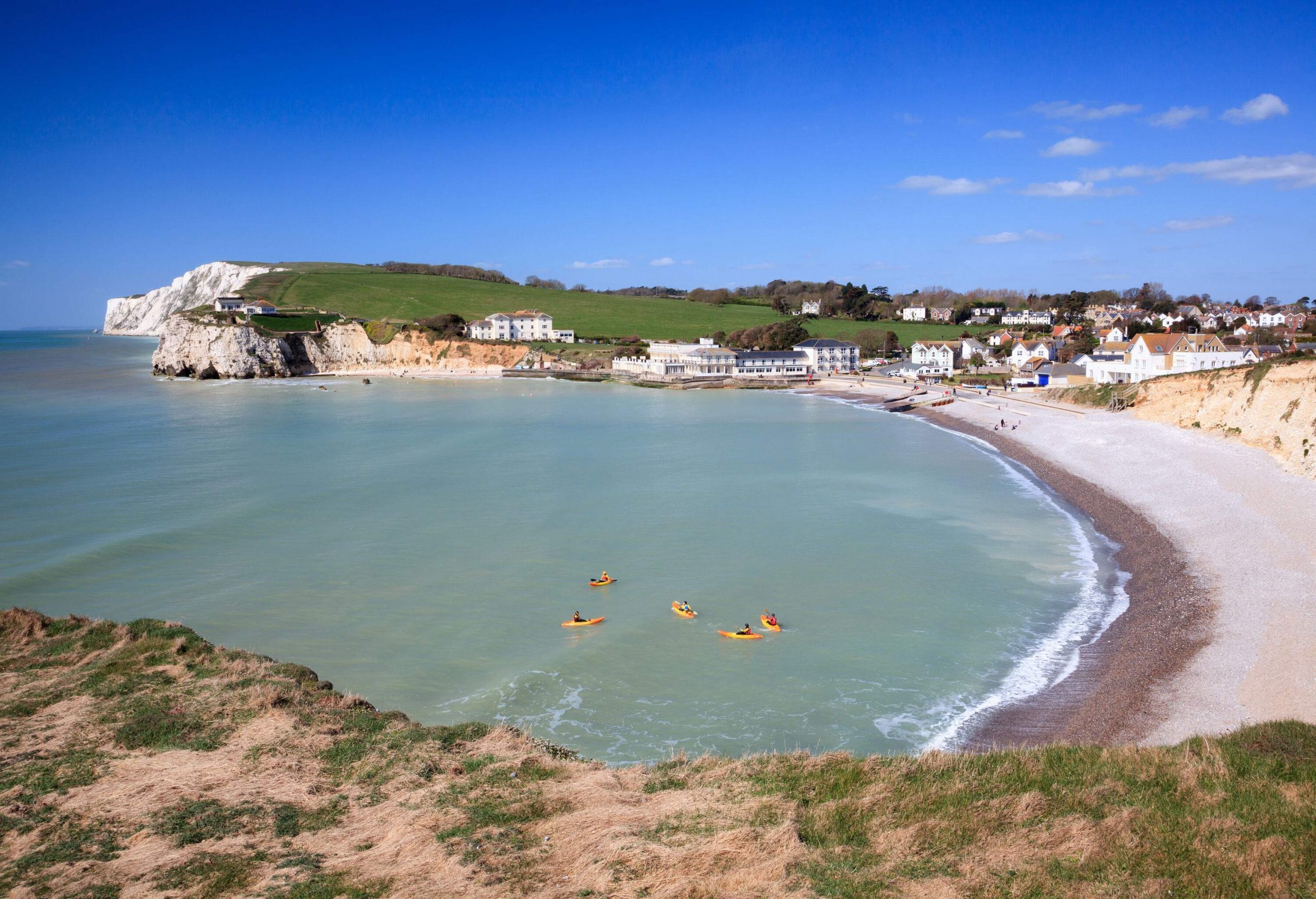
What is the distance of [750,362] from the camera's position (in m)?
78.0

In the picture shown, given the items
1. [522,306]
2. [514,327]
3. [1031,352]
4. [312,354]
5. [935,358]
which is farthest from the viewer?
[522,306]

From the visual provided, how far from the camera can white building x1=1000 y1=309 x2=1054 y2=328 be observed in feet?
368

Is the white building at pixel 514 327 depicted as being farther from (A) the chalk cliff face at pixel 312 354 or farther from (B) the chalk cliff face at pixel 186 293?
(B) the chalk cliff face at pixel 186 293

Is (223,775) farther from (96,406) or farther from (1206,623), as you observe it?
(96,406)

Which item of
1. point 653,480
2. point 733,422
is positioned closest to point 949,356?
point 733,422

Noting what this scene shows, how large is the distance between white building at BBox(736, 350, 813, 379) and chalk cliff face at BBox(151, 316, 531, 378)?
27119 millimetres

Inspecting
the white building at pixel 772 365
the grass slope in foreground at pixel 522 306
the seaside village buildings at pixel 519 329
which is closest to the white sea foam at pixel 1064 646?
the white building at pixel 772 365

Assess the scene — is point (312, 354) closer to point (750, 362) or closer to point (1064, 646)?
point (750, 362)

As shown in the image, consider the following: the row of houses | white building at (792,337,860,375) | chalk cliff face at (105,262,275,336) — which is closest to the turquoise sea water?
the row of houses

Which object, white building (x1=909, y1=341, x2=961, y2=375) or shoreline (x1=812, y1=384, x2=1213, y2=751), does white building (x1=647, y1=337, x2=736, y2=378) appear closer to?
white building (x1=909, y1=341, x2=961, y2=375)

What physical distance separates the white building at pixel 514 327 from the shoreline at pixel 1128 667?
85295mm

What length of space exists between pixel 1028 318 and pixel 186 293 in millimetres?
159921

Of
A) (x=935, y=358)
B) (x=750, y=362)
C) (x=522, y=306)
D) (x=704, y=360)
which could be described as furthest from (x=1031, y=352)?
(x=522, y=306)

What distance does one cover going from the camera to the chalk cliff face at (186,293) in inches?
5536
